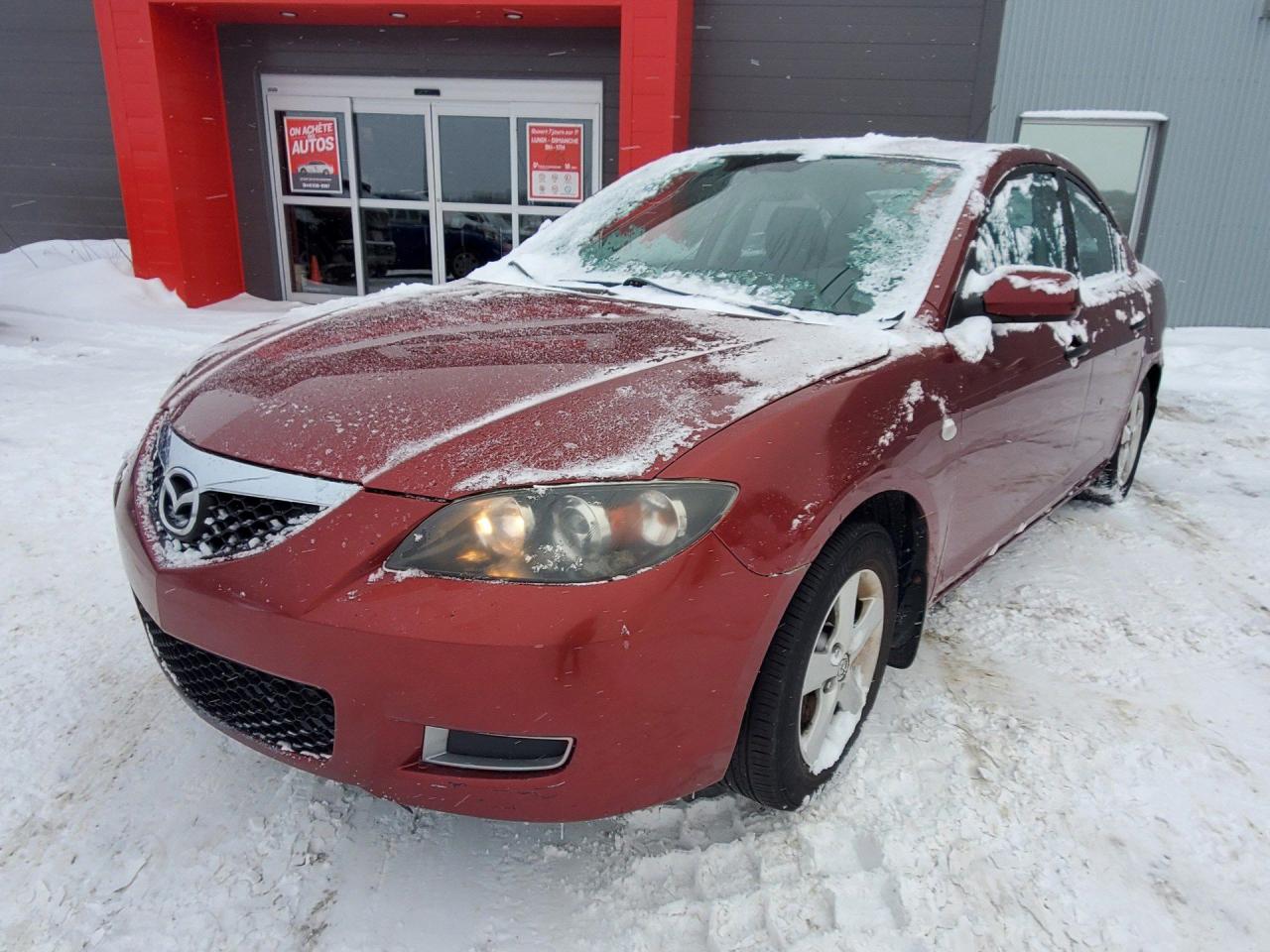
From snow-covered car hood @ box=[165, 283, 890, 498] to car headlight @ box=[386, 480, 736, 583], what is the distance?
0.03 metres

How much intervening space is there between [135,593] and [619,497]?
46.8 inches

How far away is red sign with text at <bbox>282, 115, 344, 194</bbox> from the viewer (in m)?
9.78

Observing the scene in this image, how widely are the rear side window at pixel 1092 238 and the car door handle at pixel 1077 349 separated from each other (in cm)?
44

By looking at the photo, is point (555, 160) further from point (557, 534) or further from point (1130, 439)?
point (557, 534)

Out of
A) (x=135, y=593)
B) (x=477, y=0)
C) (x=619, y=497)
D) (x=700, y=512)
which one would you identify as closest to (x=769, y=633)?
(x=700, y=512)

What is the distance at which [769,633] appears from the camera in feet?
5.48

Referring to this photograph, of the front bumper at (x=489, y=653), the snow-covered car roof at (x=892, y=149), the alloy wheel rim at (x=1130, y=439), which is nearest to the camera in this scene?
the front bumper at (x=489, y=653)

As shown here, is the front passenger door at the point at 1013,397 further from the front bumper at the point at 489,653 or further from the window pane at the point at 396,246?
the window pane at the point at 396,246

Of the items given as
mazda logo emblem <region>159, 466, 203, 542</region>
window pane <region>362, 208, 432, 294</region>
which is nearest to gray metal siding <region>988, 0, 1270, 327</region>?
window pane <region>362, 208, 432, 294</region>

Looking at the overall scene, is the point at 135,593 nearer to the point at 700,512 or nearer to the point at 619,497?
the point at 619,497

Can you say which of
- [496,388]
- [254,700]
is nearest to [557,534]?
[496,388]

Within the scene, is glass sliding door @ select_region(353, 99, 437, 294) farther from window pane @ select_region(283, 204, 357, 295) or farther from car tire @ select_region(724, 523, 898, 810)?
car tire @ select_region(724, 523, 898, 810)

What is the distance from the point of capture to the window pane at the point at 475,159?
31.0ft

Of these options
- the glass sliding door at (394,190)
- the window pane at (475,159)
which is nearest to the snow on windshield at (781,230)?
the window pane at (475,159)
